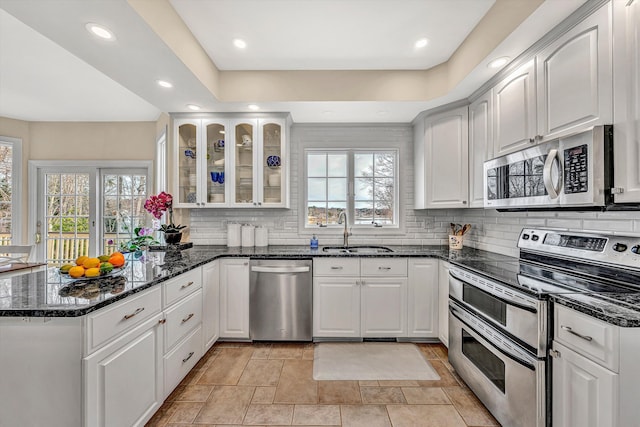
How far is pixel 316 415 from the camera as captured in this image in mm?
1908

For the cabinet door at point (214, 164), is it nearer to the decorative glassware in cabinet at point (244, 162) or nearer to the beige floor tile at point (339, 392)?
the decorative glassware in cabinet at point (244, 162)

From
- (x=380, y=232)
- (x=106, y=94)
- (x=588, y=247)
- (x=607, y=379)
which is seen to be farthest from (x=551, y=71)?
(x=106, y=94)

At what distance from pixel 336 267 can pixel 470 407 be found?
144cm

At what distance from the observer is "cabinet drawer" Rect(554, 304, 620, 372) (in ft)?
3.67

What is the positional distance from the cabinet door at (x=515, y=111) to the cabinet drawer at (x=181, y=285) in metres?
2.54

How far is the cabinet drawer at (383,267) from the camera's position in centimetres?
286

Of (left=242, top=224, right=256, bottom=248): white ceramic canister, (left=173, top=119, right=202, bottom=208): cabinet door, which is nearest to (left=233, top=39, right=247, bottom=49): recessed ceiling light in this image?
(left=173, top=119, right=202, bottom=208): cabinet door

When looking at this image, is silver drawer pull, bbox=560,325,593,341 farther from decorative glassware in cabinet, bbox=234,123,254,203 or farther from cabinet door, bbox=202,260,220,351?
decorative glassware in cabinet, bbox=234,123,254,203

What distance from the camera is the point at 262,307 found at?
2867 millimetres

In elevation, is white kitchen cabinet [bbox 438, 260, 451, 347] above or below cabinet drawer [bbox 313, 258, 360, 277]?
below

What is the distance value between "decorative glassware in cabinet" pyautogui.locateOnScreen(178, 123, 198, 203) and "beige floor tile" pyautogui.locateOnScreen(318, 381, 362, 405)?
226 cm

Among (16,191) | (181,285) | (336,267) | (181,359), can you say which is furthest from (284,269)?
(16,191)

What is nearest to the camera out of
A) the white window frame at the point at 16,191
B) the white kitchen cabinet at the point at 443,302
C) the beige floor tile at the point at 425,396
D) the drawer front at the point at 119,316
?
the drawer front at the point at 119,316

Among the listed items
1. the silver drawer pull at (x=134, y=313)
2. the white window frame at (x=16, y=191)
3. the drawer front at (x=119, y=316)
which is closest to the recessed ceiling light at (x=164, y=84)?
the drawer front at (x=119, y=316)
